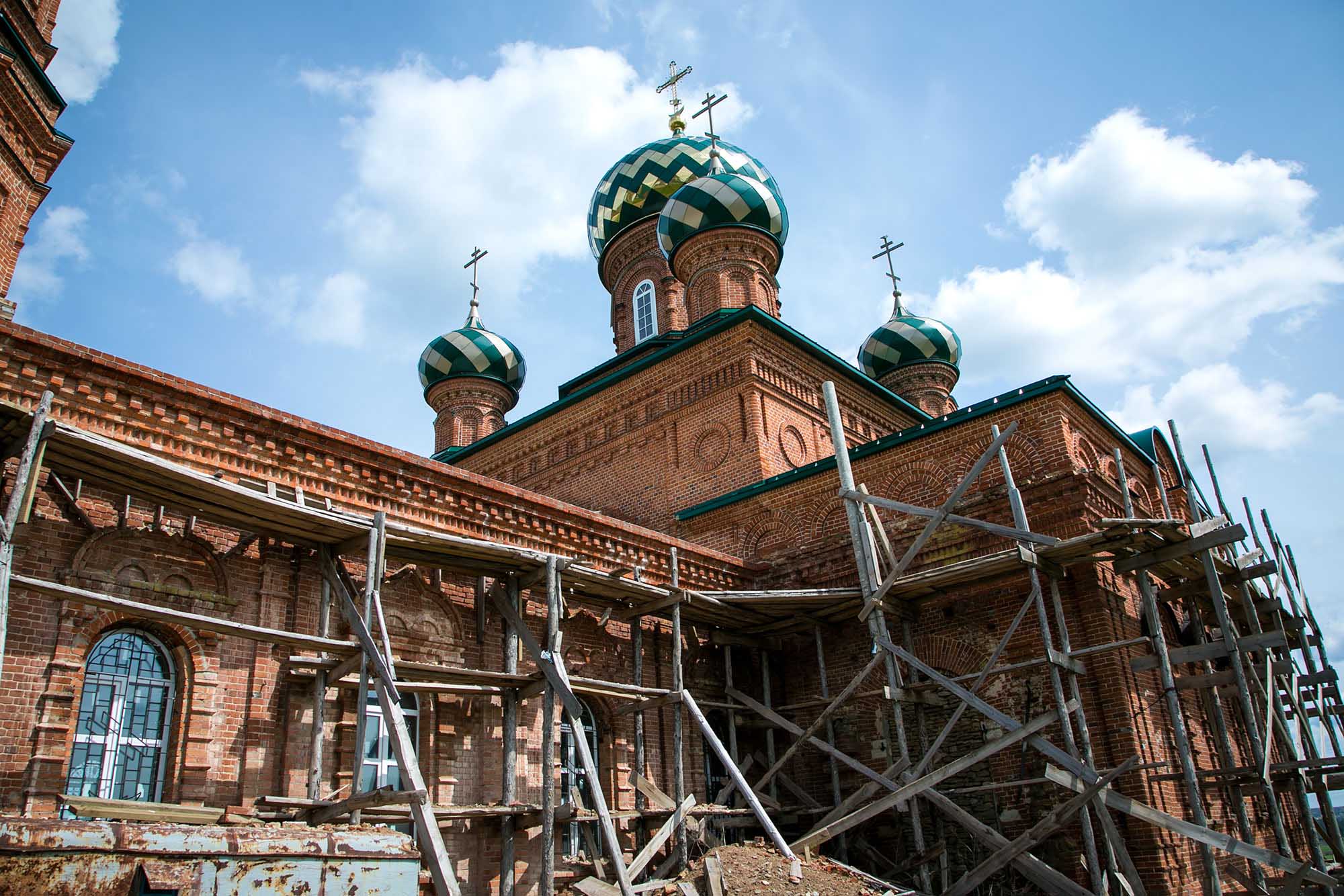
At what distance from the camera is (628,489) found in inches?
562

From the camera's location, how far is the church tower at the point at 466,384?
740 inches

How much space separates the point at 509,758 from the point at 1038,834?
3.95 m

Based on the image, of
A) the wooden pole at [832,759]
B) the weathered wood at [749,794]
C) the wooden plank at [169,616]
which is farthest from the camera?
the wooden pole at [832,759]

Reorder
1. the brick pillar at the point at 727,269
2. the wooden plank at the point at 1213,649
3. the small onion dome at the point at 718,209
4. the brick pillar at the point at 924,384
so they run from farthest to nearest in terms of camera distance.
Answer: the brick pillar at the point at 924,384 → the small onion dome at the point at 718,209 → the brick pillar at the point at 727,269 → the wooden plank at the point at 1213,649

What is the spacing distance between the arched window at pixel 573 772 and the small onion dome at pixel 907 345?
12552 mm

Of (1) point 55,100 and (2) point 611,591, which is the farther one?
(1) point 55,100

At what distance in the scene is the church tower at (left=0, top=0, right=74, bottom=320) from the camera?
9.83 metres

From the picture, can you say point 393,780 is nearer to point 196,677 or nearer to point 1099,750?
point 196,677

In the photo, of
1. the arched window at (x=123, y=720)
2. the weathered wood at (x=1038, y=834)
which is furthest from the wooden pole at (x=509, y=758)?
the weathered wood at (x=1038, y=834)

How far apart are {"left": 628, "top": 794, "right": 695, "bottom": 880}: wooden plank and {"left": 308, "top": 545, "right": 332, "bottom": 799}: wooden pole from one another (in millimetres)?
2329

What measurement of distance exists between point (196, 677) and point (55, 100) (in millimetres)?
6797

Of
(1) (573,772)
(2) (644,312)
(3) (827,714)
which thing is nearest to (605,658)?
(1) (573,772)

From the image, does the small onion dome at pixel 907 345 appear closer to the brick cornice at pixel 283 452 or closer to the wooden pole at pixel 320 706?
the brick cornice at pixel 283 452

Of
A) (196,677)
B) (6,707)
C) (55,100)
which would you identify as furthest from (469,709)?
(55,100)
